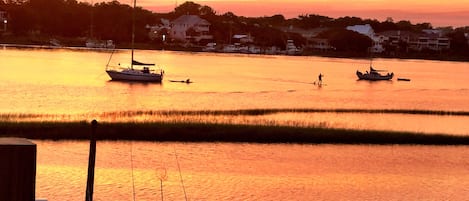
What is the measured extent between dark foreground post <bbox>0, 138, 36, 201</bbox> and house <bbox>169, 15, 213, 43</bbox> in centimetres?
14846

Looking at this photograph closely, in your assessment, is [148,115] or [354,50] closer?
[148,115]

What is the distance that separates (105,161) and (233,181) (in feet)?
13.4

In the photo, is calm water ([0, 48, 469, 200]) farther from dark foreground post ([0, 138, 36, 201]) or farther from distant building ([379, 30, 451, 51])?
distant building ([379, 30, 451, 51])

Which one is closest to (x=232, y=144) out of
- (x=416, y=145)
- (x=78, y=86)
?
(x=416, y=145)

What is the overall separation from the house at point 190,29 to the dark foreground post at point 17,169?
14846cm

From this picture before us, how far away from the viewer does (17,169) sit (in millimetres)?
5957

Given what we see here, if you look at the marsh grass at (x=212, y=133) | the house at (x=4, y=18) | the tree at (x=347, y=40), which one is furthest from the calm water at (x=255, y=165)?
the tree at (x=347, y=40)

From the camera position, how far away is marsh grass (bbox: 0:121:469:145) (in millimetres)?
23062

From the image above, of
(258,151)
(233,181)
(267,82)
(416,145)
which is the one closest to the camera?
(233,181)

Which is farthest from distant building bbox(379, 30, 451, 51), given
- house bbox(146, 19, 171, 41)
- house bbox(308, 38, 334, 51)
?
house bbox(146, 19, 171, 41)

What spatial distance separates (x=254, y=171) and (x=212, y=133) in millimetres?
4390

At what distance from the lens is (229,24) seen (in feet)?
568

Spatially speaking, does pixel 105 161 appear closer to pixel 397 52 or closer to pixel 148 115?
pixel 148 115

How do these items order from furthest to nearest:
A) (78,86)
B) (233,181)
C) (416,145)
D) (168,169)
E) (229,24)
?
(229,24), (78,86), (416,145), (168,169), (233,181)
